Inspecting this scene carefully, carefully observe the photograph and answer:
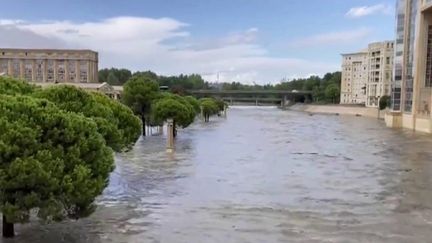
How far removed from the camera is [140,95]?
108 feet

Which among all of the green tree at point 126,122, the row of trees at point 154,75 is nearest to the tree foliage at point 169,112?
the green tree at point 126,122

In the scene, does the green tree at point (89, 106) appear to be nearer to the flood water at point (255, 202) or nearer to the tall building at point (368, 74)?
the flood water at point (255, 202)

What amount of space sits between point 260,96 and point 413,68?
110m

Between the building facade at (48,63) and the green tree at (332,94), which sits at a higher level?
the building facade at (48,63)

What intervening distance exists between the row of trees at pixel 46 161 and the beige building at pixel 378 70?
10756 cm

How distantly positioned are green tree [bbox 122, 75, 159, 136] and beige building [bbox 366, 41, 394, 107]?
8504 cm

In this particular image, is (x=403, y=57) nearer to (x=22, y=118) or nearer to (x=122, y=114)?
(x=122, y=114)

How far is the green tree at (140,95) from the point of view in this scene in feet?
108

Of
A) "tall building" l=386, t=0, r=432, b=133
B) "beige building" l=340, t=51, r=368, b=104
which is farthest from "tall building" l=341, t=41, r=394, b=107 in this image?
"tall building" l=386, t=0, r=432, b=133

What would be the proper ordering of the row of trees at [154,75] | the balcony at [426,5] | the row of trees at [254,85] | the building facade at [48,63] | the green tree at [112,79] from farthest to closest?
the row of trees at [254,85], the row of trees at [154,75], the green tree at [112,79], the building facade at [48,63], the balcony at [426,5]

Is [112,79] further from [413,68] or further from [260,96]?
[413,68]

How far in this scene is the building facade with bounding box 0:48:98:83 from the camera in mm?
105875

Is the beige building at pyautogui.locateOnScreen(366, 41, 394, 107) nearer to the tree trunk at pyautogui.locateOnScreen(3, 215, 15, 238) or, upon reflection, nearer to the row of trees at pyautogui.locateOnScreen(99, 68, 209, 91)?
the row of trees at pyautogui.locateOnScreen(99, 68, 209, 91)

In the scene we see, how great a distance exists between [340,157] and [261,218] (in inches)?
541
